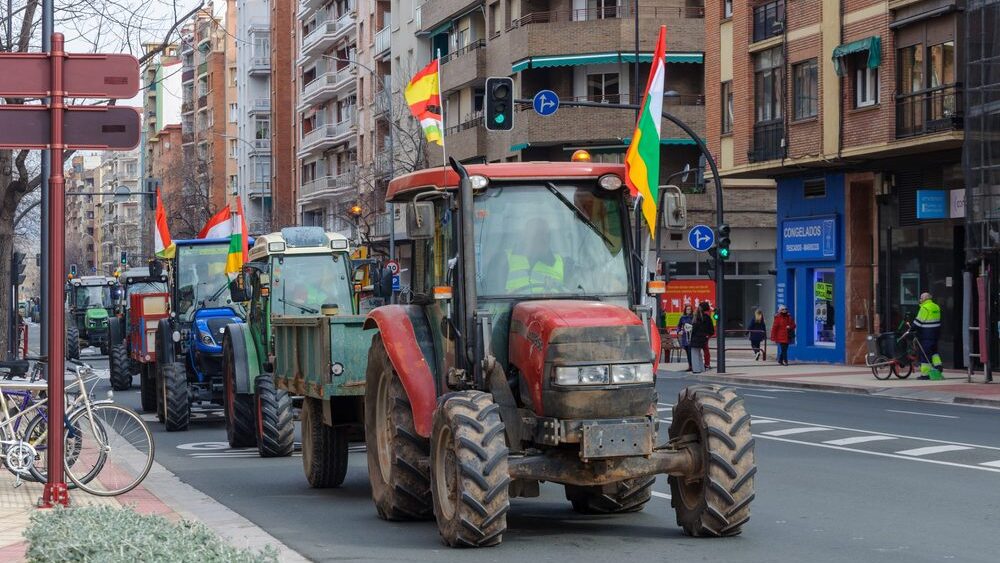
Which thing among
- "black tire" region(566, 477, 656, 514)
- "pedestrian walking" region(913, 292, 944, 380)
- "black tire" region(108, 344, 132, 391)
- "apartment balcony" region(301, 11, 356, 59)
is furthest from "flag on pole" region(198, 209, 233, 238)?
"apartment balcony" region(301, 11, 356, 59)

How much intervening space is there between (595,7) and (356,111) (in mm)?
30586

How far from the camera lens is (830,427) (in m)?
21.2

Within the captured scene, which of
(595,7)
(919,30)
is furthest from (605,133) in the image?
(919,30)

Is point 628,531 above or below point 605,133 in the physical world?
below

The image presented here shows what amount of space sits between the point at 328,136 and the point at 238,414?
7241cm

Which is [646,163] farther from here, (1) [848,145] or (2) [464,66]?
(2) [464,66]

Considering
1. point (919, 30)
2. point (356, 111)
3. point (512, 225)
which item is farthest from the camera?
point (356, 111)

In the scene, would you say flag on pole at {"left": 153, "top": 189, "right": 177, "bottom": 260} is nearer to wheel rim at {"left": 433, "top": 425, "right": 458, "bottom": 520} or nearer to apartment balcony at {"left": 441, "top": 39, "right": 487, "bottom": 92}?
wheel rim at {"left": 433, "top": 425, "right": 458, "bottom": 520}

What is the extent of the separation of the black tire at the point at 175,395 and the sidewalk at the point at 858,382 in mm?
13178

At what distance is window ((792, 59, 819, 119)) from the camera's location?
1548 inches

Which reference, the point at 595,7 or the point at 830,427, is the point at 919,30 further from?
the point at 595,7

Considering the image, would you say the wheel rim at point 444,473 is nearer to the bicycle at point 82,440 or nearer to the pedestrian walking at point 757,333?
the bicycle at point 82,440

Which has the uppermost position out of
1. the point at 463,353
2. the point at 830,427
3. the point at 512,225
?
the point at 512,225

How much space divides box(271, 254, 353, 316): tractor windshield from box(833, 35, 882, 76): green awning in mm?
19839
